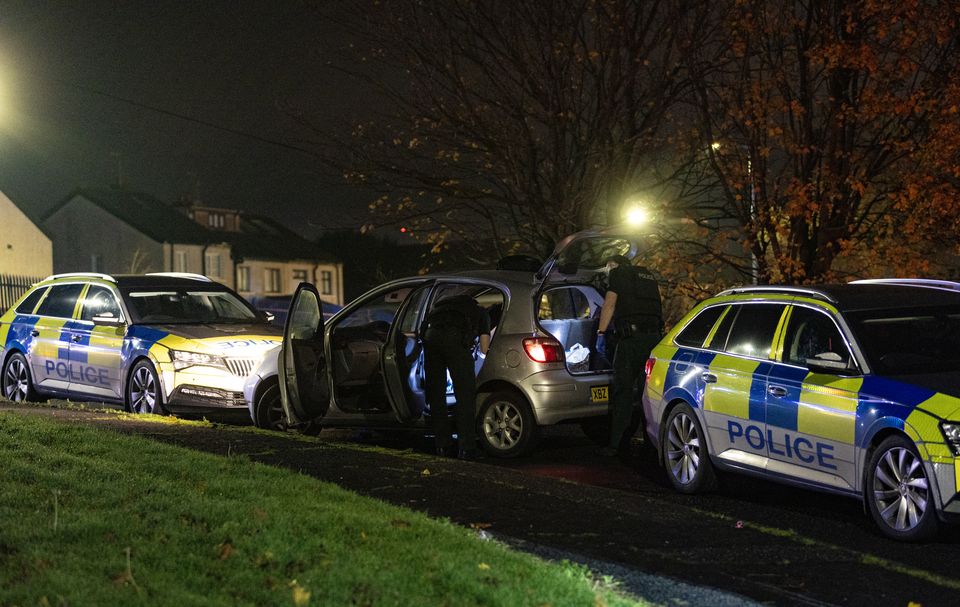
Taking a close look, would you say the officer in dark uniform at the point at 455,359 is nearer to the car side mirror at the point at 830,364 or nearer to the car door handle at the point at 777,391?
the car door handle at the point at 777,391

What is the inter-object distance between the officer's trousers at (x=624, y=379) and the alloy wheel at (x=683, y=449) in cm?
126

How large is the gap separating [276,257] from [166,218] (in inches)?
263

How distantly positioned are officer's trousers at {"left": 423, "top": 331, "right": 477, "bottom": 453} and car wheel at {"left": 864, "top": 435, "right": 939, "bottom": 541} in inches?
160

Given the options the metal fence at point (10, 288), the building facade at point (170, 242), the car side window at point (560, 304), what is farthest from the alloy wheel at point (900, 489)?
the building facade at point (170, 242)

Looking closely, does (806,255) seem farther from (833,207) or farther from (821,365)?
(821,365)

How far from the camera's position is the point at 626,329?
37.2ft

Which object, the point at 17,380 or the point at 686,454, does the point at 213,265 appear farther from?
the point at 686,454

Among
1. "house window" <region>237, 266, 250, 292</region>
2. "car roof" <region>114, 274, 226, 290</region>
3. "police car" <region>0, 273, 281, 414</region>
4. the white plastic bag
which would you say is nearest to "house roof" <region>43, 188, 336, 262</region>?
"house window" <region>237, 266, 250, 292</region>

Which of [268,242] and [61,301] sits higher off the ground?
[268,242]

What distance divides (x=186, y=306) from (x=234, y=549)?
930 cm

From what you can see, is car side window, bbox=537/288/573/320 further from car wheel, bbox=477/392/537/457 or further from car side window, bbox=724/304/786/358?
car side window, bbox=724/304/786/358


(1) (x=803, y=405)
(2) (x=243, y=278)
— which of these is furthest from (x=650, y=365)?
(2) (x=243, y=278)

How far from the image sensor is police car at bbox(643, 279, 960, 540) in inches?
294

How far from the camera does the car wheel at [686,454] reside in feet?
31.0
